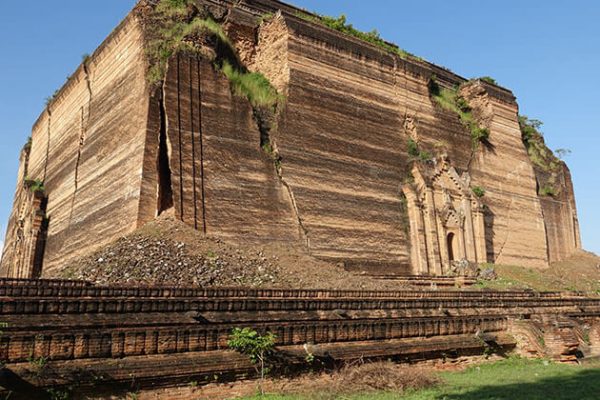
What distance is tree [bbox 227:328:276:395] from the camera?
698cm

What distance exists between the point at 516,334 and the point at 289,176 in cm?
1181

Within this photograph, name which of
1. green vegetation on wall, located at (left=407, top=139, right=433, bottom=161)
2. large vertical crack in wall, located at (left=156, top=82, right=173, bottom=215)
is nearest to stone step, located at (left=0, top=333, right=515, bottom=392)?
large vertical crack in wall, located at (left=156, top=82, right=173, bottom=215)

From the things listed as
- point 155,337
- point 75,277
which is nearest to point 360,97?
point 75,277

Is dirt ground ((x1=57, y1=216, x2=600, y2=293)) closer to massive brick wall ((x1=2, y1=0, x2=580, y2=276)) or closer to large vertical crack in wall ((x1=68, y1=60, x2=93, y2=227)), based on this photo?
massive brick wall ((x1=2, y1=0, x2=580, y2=276))

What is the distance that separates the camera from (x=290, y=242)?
800 inches

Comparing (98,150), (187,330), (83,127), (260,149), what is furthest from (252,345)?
(83,127)

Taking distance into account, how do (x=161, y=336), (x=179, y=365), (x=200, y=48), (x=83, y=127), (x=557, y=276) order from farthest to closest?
(x=557, y=276) → (x=83, y=127) → (x=200, y=48) → (x=161, y=336) → (x=179, y=365)

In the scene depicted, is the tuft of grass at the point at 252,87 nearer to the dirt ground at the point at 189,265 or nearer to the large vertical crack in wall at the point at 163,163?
the large vertical crack in wall at the point at 163,163

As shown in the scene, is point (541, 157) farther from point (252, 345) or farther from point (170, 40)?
point (252, 345)

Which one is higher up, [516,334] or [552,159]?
[552,159]

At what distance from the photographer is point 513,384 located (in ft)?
25.9

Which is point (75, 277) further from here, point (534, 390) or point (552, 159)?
point (552, 159)

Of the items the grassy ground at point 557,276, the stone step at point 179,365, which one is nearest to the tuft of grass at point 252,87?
Result: the grassy ground at point 557,276

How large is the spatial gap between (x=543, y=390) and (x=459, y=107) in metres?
27.1
